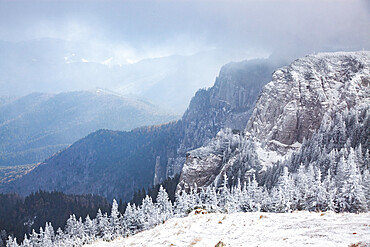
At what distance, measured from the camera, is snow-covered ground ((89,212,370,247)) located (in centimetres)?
2505

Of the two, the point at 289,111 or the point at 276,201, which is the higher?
the point at 289,111

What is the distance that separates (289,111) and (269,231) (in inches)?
3381

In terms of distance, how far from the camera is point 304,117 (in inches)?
4309

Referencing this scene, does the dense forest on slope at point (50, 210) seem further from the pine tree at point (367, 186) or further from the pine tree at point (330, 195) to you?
the pine tree at point (367, 186)

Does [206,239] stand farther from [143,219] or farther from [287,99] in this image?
[287,99]

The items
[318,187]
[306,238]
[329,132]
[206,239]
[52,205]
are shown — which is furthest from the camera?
[52,205]

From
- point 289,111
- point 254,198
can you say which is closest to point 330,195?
point 254,198

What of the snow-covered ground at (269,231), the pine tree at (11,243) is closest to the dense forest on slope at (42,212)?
the pine tree at (11,243)

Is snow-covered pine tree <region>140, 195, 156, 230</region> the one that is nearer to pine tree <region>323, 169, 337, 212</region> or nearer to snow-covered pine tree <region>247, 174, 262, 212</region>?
snow-covered pine tree <region>247, 174, 262, 212</region>

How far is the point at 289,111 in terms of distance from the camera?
361 ft

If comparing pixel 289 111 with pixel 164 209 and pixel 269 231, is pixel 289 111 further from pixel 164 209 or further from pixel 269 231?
pixel 269 231

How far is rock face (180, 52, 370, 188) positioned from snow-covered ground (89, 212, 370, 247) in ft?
203

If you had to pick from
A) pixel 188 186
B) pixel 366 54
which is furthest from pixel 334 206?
pixel 366 54

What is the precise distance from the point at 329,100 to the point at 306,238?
96256 millimetres
